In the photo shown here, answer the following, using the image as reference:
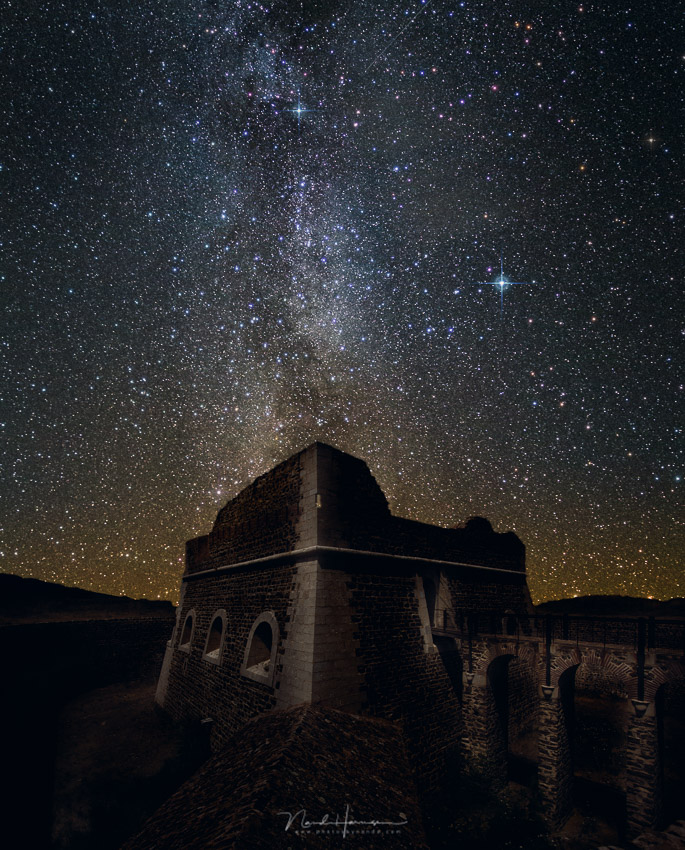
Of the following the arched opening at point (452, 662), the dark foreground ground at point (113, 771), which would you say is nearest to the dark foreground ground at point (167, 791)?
the dark foreground ground at point (113, 771)

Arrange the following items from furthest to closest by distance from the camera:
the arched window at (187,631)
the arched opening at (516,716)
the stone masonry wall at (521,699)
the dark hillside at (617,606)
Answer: the dark hillside at (617,606), the arched window at (187,631), the stone masonry wall at (521,699), the arched opening at (516,716)

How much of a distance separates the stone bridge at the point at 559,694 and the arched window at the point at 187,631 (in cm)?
915

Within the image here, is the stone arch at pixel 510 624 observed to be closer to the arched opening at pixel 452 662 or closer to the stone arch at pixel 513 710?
the stone arch at pixel 513 710

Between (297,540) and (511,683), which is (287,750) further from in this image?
(511,683)

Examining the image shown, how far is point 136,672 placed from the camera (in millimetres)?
21094

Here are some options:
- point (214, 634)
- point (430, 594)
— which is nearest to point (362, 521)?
point (430, 594)

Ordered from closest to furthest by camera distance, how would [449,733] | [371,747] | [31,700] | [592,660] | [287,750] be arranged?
[287,750] < [371,747] < [592,660] < [449,733] < [31,700]

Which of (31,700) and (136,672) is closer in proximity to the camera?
(31,700)

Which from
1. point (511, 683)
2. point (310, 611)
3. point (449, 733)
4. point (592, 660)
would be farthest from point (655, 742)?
point (310, 611)

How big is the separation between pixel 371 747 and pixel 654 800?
22.0ft

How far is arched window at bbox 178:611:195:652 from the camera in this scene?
14148mm

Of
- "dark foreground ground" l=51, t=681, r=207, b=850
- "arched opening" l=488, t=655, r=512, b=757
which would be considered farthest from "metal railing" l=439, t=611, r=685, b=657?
"dark foreground ground" l=51, t=681, r=207, b=850

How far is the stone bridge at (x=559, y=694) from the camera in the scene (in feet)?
25.8

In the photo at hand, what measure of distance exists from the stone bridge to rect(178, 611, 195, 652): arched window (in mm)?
9153
